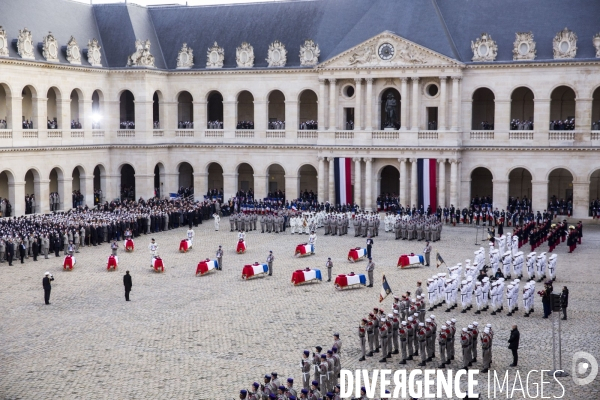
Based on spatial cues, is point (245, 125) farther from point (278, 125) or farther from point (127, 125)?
point (127, 125)

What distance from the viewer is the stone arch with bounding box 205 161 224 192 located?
259ft

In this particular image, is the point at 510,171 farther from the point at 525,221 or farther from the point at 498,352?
the point at 498,352

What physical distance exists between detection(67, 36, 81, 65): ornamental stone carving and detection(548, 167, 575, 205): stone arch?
38770 mm

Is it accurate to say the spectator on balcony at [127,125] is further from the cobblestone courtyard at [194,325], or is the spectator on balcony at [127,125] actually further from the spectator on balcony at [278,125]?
the cobblestone courtyard at [194,325]

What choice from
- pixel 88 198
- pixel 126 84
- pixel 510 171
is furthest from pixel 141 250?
pixel 510 171

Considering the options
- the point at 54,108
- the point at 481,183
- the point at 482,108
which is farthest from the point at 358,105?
the point at 54,108

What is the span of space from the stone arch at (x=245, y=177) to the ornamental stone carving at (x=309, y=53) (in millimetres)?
12147

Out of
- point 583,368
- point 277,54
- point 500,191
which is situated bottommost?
point 583,368

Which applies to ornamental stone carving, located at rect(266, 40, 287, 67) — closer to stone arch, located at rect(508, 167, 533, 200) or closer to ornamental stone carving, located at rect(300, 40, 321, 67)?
ornamental stone carving, located at rect(300, 40, 321, 67)

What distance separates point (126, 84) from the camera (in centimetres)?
7225

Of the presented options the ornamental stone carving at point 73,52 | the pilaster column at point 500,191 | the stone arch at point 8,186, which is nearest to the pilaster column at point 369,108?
the pilaster column at point 500,191

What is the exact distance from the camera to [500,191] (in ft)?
216

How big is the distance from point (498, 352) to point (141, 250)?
27670mm

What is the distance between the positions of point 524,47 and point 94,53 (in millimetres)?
34610
